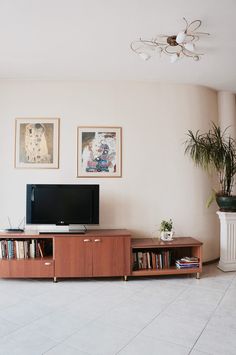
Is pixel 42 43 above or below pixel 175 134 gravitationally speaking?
above

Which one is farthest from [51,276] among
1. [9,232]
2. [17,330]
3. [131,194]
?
[131,194]

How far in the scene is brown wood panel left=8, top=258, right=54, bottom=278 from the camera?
3.41 metres

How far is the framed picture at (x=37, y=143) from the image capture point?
389cm

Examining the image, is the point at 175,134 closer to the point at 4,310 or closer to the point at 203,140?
the point at 203,140

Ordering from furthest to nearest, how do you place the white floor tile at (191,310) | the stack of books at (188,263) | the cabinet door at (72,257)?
the stack of books at (188,263)
the cabinet door at (72,257)
the white floor tile at (191,310)

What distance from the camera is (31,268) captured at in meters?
3.43

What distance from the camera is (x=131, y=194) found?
155 inches

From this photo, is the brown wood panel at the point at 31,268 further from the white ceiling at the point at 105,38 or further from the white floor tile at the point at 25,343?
the white ceiling at the point at 105,38

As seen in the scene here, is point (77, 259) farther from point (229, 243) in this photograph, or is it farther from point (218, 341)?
point (229, 243)

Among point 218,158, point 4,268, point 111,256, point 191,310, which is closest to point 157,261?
point 111,256

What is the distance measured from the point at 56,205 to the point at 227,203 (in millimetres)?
2351

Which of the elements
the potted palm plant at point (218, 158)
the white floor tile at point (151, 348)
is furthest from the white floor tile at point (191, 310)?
the potted palm plant at point (218, 158)

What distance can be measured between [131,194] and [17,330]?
224cm

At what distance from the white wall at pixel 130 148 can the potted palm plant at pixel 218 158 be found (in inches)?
5.6
